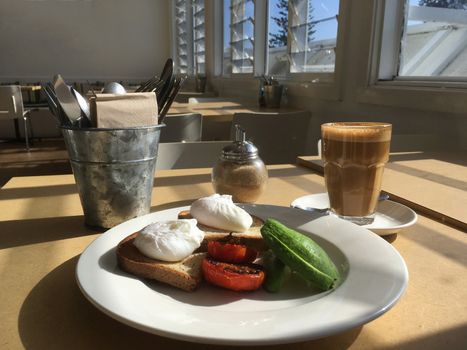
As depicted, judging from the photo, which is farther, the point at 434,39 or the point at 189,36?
the point at 189,36

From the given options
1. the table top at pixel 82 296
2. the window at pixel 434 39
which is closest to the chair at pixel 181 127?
the window at pixel 434 39

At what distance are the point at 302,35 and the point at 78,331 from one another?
9.01ft

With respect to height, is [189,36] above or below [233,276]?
above

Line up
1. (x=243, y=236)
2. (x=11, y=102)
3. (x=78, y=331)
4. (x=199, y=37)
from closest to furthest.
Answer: (x=78, y=331)
(x=243, y=236)
(x=11, y=102)
(x=199, y=37)

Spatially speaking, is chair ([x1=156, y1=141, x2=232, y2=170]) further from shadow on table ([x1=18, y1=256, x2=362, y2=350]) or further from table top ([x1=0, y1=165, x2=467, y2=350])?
shadow on table ([x1=18, y1=256, x2=362, y2=350])

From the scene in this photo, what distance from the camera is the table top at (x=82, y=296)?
14.0 inches

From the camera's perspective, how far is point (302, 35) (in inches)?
111

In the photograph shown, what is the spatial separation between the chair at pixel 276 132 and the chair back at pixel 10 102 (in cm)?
426

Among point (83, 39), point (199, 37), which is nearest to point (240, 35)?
point (199, 37)

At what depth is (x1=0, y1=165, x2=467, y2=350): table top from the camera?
0.36m

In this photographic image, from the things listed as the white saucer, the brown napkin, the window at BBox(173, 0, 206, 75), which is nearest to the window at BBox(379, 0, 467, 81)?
the white saucer

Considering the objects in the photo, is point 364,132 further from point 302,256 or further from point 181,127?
point 181,127

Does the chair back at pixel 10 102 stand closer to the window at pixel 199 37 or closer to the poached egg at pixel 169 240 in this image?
the window at pixel 199 37

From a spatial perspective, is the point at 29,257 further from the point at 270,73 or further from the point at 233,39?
the point at 233,39
